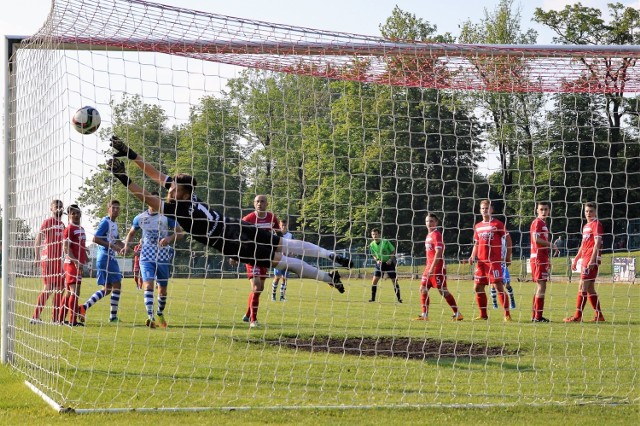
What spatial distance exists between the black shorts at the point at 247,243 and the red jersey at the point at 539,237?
623 centimetres

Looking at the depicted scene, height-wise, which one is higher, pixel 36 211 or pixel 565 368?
pixel 36 211

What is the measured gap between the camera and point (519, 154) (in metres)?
11.2

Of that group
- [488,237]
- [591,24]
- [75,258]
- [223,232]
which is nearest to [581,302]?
[488,237]

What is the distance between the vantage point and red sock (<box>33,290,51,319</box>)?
8.61 m

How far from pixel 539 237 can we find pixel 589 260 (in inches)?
34.8

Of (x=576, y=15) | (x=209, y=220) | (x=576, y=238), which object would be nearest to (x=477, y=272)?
(x=576, y=238)

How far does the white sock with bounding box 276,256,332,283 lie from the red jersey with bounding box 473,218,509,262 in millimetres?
4772

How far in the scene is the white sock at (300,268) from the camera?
9625 mm

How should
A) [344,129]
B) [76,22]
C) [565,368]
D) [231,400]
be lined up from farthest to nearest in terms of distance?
[344,129]
[565,368]
[76,22]
[231,400]

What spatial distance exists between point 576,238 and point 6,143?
1165 cm

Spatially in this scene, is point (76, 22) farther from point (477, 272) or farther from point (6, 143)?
point (477, 272)

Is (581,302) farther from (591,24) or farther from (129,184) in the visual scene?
(591,24)

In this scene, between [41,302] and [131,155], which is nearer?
[131,155]

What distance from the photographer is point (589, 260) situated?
14148 millimetres
